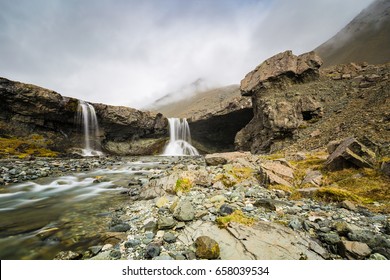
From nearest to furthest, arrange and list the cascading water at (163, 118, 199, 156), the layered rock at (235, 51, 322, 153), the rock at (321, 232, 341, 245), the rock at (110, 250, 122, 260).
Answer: the rock at (321, 232, 341, 245)
the rock at (110, 250, 122, 260)
the layered rock at (235, 51, 322, 153)
the cascading water at (163, 118, 199, 156)

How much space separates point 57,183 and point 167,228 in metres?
11.8

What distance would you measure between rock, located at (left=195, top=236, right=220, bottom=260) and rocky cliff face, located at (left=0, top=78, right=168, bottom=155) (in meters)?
39.0

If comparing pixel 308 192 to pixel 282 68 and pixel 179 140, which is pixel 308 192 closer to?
pixel 282 68

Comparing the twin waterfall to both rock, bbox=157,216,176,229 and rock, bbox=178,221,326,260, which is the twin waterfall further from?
rock, bbox=178,221,326,260

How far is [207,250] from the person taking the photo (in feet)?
10.9

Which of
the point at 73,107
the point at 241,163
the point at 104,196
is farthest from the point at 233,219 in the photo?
the point at 73,107

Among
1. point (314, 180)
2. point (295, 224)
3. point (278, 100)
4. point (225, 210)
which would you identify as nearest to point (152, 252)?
point (225, 210)

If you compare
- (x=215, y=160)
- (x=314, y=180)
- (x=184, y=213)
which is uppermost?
(x=215, y=160)

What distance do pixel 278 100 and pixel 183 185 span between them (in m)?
22.7

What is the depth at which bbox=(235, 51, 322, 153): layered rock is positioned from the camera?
23.1m

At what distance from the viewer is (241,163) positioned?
10.5m

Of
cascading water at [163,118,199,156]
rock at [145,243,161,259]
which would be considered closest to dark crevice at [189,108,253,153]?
cascading water at [163,118,199,156]

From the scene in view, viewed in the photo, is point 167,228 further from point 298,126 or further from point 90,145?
point 90,145

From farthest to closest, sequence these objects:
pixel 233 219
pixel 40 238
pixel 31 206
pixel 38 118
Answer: pixel 38 118, pixel 31 206, pixel 40 238, pixel 233 219
